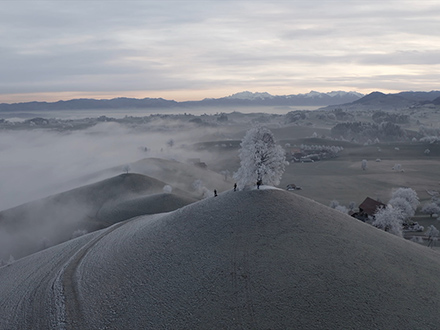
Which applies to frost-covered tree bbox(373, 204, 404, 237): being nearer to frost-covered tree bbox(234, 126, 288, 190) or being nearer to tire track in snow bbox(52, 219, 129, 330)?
frost-covered tree bbox(234, 126, 288, 190)

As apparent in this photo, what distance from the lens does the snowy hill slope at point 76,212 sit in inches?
2798

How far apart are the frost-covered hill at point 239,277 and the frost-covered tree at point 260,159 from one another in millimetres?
2497

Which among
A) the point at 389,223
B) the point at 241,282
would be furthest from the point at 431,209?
the point at 241,282

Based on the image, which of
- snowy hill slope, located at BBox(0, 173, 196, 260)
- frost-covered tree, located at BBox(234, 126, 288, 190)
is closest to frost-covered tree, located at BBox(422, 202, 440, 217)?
frost-covered tree, located at BBox(234, 126, 288, 190)

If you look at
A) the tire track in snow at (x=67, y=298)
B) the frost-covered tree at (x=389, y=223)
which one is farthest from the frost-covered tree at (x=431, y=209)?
the tire track in snow at (x=67, y=298)

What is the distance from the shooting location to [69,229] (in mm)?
74188

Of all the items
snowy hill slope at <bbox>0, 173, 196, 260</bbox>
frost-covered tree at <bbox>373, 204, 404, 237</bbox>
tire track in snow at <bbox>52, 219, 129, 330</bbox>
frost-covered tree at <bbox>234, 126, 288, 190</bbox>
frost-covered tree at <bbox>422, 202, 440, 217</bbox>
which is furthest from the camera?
frost-covered tree at <bbox>422, 202, 440, 217</bbox>

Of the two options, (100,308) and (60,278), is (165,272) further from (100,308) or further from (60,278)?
(60,278)

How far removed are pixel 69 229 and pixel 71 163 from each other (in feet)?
415

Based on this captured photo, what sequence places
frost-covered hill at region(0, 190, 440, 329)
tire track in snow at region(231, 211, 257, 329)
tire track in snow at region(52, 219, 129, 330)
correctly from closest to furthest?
tire track in snow at region(231, 211, 257, 329), frost-covered hill at region(0, 190, 440, 329), tire track in snow at region(52, 219, 129, 330)

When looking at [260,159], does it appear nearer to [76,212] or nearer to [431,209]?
[431,209]

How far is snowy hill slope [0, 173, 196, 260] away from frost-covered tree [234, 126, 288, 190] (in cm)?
3498

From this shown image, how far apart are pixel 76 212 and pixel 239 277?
62958 mm

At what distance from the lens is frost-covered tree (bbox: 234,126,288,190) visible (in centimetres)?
4541
